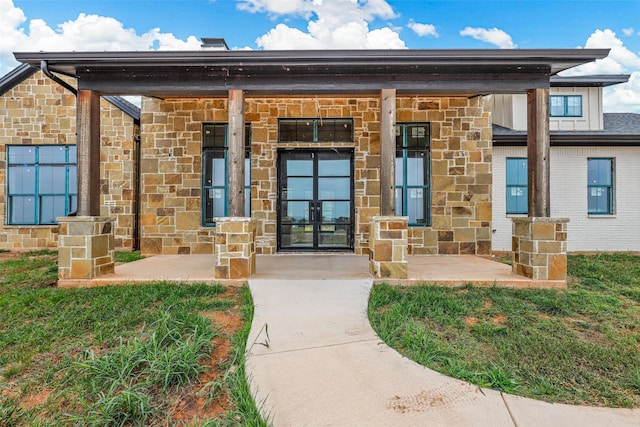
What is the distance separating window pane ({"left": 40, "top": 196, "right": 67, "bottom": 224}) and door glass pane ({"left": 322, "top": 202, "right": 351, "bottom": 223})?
19.7ft

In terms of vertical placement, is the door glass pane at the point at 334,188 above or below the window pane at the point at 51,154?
below

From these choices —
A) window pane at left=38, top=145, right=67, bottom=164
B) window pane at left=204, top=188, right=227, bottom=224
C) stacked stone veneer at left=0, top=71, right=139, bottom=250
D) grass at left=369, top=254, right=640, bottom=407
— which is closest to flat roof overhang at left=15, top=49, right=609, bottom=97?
window pane at left=204, top=188, right=227, bottom=224

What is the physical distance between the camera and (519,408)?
2.05 metres

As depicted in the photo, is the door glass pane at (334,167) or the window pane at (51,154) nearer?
the door glass pane at (334,167)

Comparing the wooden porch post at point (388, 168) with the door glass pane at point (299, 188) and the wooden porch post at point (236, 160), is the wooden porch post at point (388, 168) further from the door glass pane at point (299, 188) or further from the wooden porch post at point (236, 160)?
the door glass pane at point (299, 188)

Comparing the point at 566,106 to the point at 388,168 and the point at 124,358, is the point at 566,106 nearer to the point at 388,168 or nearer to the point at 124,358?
the point at 388,168

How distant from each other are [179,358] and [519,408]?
2274 mm

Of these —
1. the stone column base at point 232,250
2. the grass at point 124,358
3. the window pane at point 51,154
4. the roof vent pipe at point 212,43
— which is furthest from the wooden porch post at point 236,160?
the window pane at point 51,154

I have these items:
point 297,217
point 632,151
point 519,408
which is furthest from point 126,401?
point 632,151

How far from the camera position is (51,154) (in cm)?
783

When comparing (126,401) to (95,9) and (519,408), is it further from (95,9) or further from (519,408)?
(95,9)

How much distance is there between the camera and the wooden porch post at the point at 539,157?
4.60m

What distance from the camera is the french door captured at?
706 centimetres

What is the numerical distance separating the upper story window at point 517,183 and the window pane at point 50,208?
10.3 m
